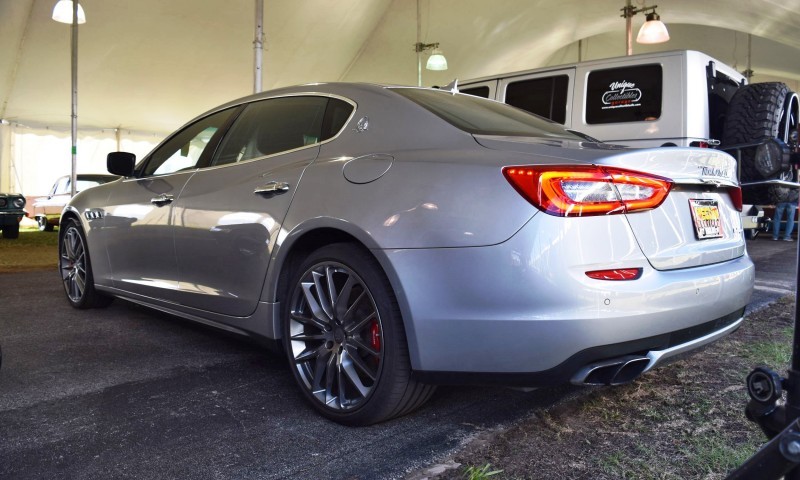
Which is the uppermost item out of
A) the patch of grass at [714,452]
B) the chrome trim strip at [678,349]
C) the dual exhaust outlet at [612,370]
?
the chrome trim strip at [678,349]

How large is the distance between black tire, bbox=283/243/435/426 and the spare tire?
4.68m

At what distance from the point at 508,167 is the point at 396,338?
71 cm

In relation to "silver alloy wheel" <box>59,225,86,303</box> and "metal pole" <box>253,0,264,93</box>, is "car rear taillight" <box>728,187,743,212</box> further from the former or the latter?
"metal pole" <box>253,0,264,93</box>

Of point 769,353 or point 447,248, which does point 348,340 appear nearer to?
point 447,248

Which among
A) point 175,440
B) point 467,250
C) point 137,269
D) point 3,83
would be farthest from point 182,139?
point 3,83

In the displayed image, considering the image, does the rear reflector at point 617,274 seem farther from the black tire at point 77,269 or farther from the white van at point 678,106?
the white van at point 678,106

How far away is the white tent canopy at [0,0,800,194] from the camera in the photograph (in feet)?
44.5

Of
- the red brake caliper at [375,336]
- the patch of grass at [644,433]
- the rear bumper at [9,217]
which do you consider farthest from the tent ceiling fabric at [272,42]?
the patch of grass at [644,433]

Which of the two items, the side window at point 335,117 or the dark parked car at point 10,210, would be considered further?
the dark parked car at point 10,210

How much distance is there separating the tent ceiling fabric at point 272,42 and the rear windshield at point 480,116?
12153 millimetres

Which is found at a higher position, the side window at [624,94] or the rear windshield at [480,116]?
the side window at [624,94]

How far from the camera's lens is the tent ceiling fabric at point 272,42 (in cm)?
1352

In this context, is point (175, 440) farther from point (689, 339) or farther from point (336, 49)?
point (336, 49)

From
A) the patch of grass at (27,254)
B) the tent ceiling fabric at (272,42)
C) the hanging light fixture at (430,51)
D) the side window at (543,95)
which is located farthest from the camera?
the hanging light fixture at (430,51)
